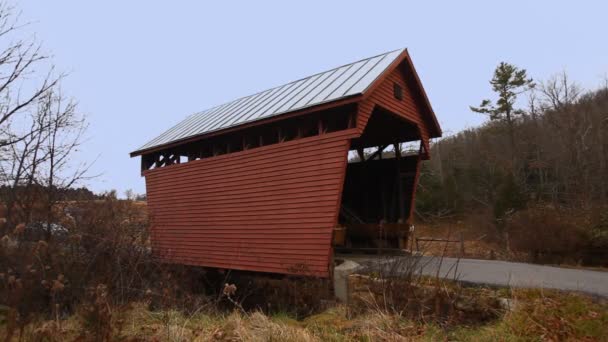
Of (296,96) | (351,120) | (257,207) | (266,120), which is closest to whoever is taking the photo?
(351,120)

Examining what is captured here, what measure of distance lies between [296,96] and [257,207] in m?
3.18

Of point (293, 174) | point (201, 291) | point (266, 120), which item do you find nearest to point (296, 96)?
point (266, 120)

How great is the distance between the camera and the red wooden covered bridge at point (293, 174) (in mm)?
9391

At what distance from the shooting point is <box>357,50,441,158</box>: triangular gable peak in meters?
9.62

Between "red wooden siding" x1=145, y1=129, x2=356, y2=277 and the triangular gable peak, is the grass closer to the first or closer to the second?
"red wooden siding" x1=145, y1=129, x2=356, y2=277

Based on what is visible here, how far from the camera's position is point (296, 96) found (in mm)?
11430

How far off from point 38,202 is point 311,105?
5688 mm

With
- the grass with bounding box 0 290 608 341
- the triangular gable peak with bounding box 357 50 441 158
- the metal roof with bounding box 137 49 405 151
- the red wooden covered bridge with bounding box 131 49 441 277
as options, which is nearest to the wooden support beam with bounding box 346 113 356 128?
the red wooden covered bridge with bounding box 131 49 441 277

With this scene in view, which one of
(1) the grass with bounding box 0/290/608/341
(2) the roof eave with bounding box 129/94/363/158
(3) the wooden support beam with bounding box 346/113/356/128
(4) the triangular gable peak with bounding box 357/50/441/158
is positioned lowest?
(1) the grass with bounding box 0/290/608/341

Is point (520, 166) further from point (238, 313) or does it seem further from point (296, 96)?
point (238, 313)

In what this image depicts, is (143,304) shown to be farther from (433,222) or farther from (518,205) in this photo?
(433,222)

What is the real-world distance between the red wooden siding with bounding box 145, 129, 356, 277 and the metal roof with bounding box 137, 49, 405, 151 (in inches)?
37.9

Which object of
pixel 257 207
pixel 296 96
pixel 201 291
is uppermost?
pixel 296 96

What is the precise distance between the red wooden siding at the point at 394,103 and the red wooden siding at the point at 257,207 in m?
0.83
